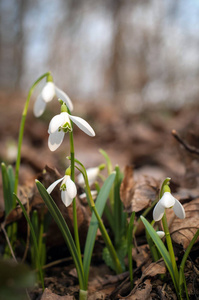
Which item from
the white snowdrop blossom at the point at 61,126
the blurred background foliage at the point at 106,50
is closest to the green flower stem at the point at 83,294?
the white snowdrop blossom at the point at 61,126

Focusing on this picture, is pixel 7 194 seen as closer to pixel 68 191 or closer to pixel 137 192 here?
pixel 68 191

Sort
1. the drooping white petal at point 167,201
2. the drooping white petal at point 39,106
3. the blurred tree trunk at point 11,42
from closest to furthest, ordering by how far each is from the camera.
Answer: the drooping white petal at point 167,201 → the drooping white petal at point 39,106 → the blurred tree trunk at point 11,42

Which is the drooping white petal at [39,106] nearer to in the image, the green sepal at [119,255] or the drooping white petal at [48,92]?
the drooping white petal at [48,92]

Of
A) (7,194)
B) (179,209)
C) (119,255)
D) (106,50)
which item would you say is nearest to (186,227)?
(179,209)

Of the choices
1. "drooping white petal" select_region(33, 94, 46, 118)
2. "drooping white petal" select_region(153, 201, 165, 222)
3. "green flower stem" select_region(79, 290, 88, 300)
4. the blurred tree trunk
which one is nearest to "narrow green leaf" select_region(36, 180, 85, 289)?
"green flower stem" select_region(79, 290, 88, 300)

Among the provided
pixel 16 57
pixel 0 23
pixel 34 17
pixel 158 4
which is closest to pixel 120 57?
pixel 158 4

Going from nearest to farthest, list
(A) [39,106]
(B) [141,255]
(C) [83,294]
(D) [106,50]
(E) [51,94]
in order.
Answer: (C) [83,294] → (B) [141,255] → (E) [51,94] → (A) [39,106] → (D) [106,50]
